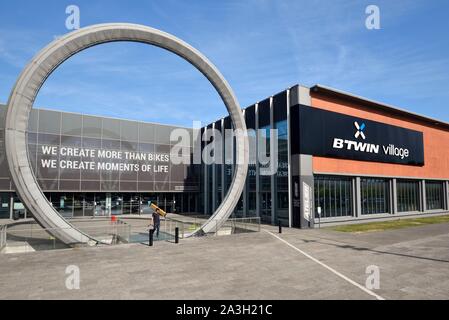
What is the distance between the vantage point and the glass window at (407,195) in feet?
117

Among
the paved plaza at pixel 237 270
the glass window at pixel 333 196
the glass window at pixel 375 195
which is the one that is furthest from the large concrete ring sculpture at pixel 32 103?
the glass window at pixel 375 195

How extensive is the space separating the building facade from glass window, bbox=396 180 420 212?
0.12 m

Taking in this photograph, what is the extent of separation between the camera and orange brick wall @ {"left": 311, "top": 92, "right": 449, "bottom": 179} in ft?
91.2

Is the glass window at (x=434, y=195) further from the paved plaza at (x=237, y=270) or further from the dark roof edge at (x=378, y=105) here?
the paved plaza at (x=237, y=270)

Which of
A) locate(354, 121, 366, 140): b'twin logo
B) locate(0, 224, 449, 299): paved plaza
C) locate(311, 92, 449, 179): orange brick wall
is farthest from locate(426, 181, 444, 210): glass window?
locate(0, 224, 449, 299): paved plaza

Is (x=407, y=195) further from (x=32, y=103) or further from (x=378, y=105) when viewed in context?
(x=32, y=103)

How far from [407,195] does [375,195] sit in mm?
7255

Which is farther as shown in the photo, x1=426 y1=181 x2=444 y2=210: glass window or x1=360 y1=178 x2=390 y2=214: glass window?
x1=426 y1=181 x2=444 y2=210: glass window

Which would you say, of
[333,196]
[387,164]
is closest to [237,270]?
[333,196]

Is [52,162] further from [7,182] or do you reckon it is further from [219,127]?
[219,127]

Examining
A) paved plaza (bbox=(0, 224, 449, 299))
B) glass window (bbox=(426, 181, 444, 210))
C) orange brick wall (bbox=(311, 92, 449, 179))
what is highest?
orange brick wall (bbox=(311, 92, 449, 179))

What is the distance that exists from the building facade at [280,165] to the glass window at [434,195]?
127mm

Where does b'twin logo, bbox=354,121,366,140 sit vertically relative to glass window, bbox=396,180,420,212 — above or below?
above

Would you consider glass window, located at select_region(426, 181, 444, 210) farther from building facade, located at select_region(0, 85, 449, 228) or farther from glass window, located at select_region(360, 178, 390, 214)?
glass window, located at select_region(360, 178, 390, 214)
